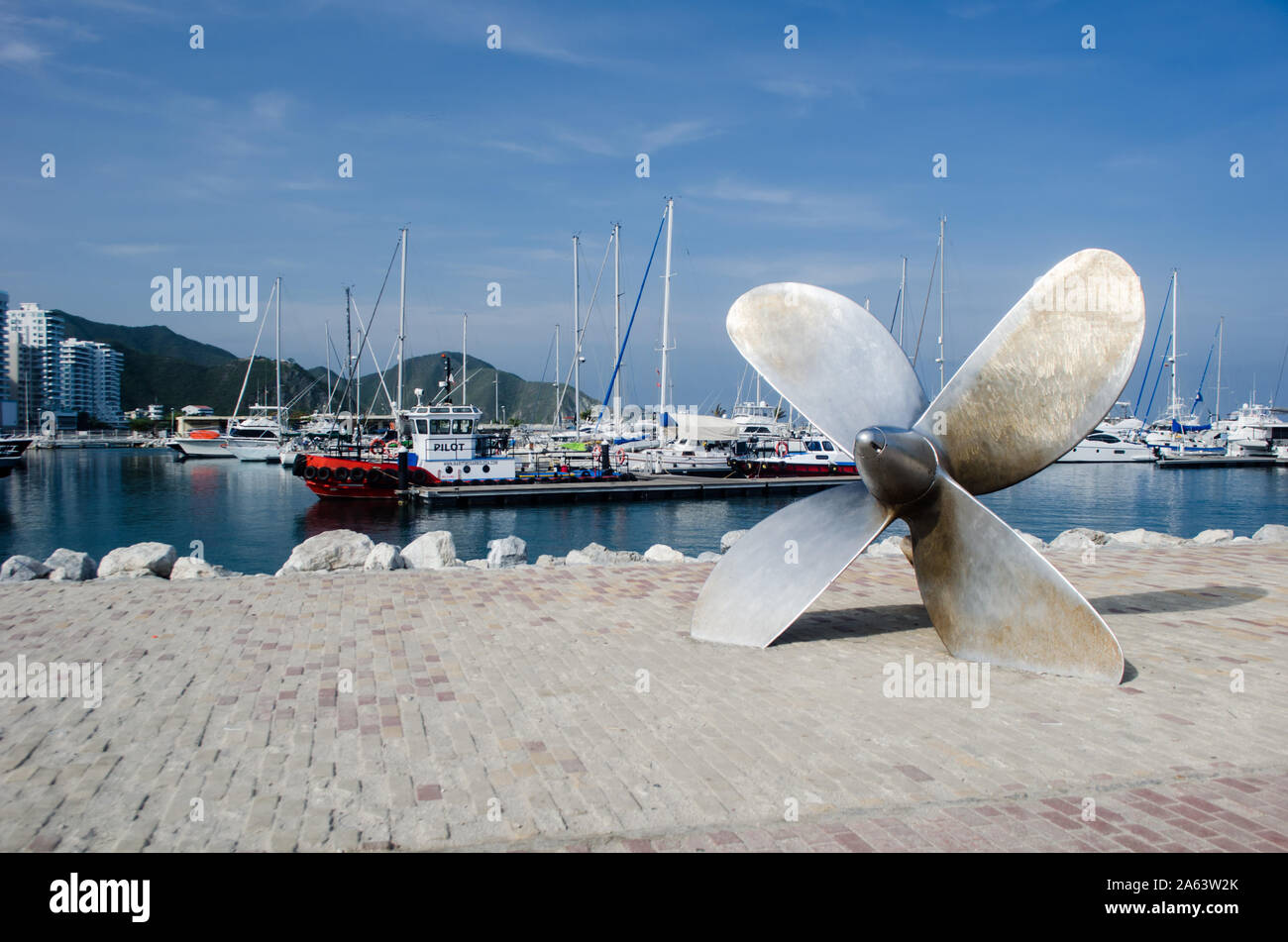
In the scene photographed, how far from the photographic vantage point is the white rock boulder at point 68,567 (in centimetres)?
1060

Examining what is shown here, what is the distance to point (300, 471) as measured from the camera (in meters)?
38.5

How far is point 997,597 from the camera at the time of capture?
6.75m

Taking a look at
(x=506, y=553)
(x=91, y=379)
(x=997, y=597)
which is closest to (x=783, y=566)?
(x=997, y=597)

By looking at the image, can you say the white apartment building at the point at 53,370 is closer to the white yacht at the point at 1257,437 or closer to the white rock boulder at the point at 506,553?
the white rock boulder at the point at 506,553

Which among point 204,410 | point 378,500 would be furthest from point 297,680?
point 204,410

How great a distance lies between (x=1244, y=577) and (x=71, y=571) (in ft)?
46.0

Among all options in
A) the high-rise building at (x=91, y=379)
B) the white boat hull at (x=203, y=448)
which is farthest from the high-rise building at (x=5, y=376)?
the white boat hull at (x=203, y=448)

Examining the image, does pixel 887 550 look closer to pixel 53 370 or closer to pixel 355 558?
pixel 355 558

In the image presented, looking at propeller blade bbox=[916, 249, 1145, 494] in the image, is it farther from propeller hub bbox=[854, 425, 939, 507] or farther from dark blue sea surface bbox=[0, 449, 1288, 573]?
dark blue sea surface bbox=[0, 449, 1288, 573]

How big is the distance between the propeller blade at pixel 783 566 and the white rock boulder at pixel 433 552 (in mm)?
6837

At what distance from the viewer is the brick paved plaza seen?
398 centimetres

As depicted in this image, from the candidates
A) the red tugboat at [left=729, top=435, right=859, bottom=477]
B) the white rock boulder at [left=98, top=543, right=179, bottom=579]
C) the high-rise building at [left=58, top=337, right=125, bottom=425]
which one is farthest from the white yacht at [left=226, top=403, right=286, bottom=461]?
the high-rise building at [left=58, top=337, right=125, bottom=425]

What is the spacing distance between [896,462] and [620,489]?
107 ft

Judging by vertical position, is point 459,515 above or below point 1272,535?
below
